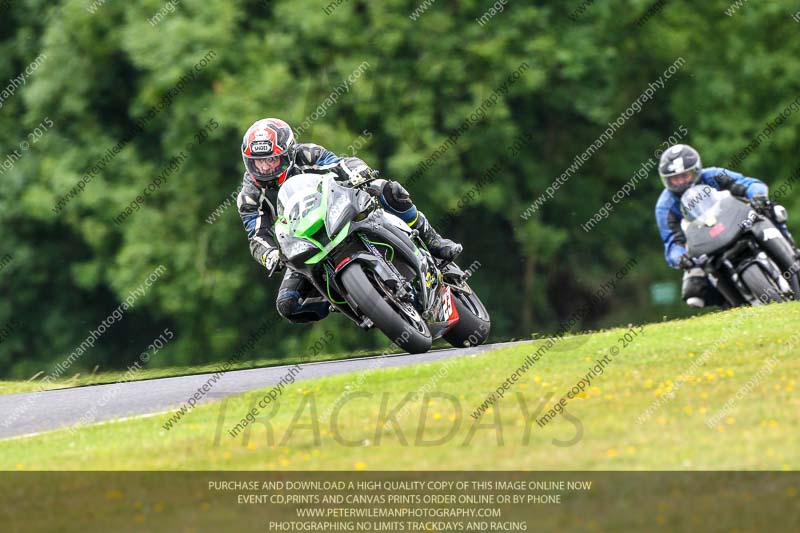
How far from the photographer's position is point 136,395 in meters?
11.7

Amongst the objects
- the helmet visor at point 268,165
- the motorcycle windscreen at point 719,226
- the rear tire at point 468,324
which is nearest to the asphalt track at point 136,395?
the rear tire at point 468,324

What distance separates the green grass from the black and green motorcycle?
49 cm

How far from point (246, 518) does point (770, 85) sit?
20.2 m

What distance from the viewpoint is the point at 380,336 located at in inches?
949

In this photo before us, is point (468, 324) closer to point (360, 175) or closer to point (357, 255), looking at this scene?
point (360, 175)

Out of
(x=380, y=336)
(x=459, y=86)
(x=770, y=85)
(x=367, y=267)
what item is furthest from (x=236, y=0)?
(x=367, y=267)

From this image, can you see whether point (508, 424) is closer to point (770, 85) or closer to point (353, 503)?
point (353, 503)

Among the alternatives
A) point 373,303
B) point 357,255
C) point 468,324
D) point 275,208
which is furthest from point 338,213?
point 468,324

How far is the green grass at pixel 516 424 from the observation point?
714 centimetres

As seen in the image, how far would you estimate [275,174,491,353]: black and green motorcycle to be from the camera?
33.6ft

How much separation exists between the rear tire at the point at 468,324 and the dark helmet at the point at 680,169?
2.83 m

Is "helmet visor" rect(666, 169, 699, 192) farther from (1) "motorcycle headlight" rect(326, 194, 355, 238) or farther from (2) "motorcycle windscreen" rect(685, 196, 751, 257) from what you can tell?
(1) "motorcycle headlight" rect(326, 194, 355, 238)

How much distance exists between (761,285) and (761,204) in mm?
844

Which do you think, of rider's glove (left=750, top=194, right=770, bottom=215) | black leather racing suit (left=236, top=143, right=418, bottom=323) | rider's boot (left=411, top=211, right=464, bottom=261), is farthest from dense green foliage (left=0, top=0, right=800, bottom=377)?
black leather racing suit (left=236, top=143, right=418, bottom=323)
